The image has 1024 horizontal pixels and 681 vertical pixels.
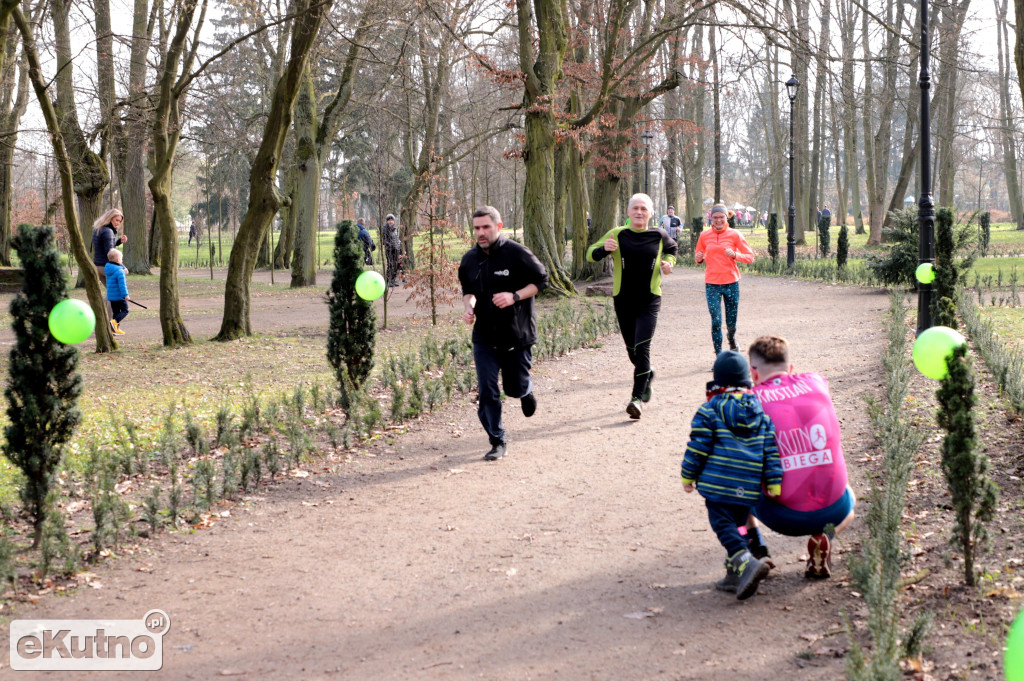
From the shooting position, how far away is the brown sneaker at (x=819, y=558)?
15.3ft

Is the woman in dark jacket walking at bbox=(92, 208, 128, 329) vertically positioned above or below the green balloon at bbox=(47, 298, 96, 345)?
above

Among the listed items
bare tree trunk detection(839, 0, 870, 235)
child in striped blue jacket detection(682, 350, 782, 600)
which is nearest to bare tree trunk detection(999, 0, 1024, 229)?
bare tree trunk detection(839, 0, 870, 235)

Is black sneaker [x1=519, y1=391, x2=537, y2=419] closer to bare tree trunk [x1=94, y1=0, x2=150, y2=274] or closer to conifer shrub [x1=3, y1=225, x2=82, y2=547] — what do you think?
conifer shrub [x1=3, y1=225, x2=82, y2=547]

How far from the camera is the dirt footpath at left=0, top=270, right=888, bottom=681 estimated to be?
405cm

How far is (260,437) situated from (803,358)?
6786 millimetres

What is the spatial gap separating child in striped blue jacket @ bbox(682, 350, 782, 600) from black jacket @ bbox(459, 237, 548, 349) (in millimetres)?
3115

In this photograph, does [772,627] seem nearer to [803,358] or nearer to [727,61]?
[803,358]

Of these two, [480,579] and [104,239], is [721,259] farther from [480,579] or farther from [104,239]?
[104,239]

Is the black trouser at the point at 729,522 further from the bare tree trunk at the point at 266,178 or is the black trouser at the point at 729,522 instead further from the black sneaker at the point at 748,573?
the bare tree trunk at the point at 266,178

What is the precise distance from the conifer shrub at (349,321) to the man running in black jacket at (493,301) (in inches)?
58.3

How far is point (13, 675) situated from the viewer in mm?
4012

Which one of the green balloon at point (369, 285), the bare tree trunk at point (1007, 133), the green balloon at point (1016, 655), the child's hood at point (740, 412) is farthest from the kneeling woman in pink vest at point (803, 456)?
the bare tree trunk at point (1007, 133)

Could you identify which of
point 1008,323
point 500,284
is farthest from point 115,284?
point 1008,323

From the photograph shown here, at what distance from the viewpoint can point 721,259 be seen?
36.2ft
